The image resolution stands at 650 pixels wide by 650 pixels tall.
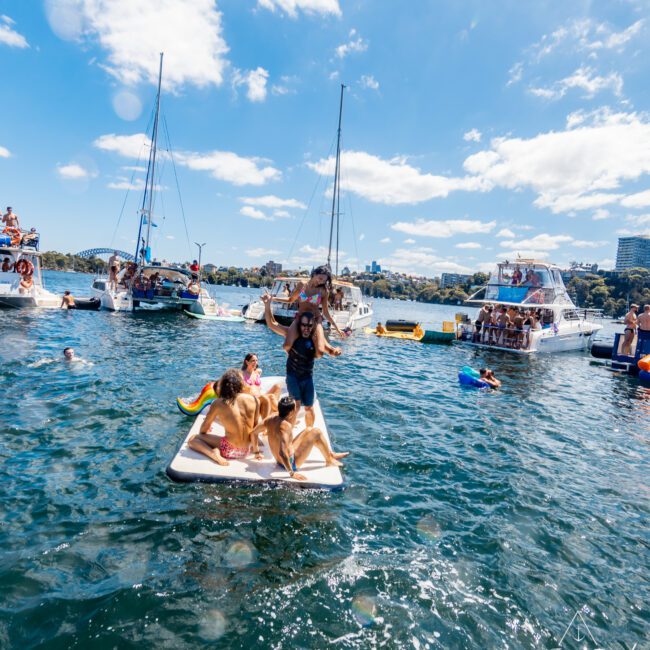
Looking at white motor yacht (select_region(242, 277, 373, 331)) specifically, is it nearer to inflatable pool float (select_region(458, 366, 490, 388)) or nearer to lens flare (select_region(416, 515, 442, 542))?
inflatable pool float (select_region(458, 366, 490, 388))

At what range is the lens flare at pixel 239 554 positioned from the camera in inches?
170

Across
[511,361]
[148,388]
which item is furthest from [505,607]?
[511,361]

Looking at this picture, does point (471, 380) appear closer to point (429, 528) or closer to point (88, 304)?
point (429, 528)

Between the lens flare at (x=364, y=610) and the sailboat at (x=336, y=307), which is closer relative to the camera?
the lens flare at (x=364, y=610)

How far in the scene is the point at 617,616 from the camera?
4102 millimetres

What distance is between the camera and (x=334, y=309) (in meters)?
30.0

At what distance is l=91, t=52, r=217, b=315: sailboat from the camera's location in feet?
99.4

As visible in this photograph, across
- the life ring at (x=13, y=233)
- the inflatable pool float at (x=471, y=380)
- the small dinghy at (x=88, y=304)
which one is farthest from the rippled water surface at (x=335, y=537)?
the life ring at (x=13, y=233)

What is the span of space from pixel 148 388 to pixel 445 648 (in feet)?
31.3

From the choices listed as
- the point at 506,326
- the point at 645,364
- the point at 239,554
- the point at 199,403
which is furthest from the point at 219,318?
the point at 239,554

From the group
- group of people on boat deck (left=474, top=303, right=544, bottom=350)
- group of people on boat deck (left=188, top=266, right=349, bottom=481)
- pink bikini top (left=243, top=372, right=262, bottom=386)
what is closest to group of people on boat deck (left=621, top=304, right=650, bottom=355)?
group of people on boat deck (left=474, top=303, right=544, bottom=350)

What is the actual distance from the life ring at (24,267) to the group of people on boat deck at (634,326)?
35392 millimetres

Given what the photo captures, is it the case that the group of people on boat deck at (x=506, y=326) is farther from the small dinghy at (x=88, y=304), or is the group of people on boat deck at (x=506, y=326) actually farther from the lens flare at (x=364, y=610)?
the small dinghy at (x=88, y=304)

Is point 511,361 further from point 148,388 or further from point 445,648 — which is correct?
point 445,648
